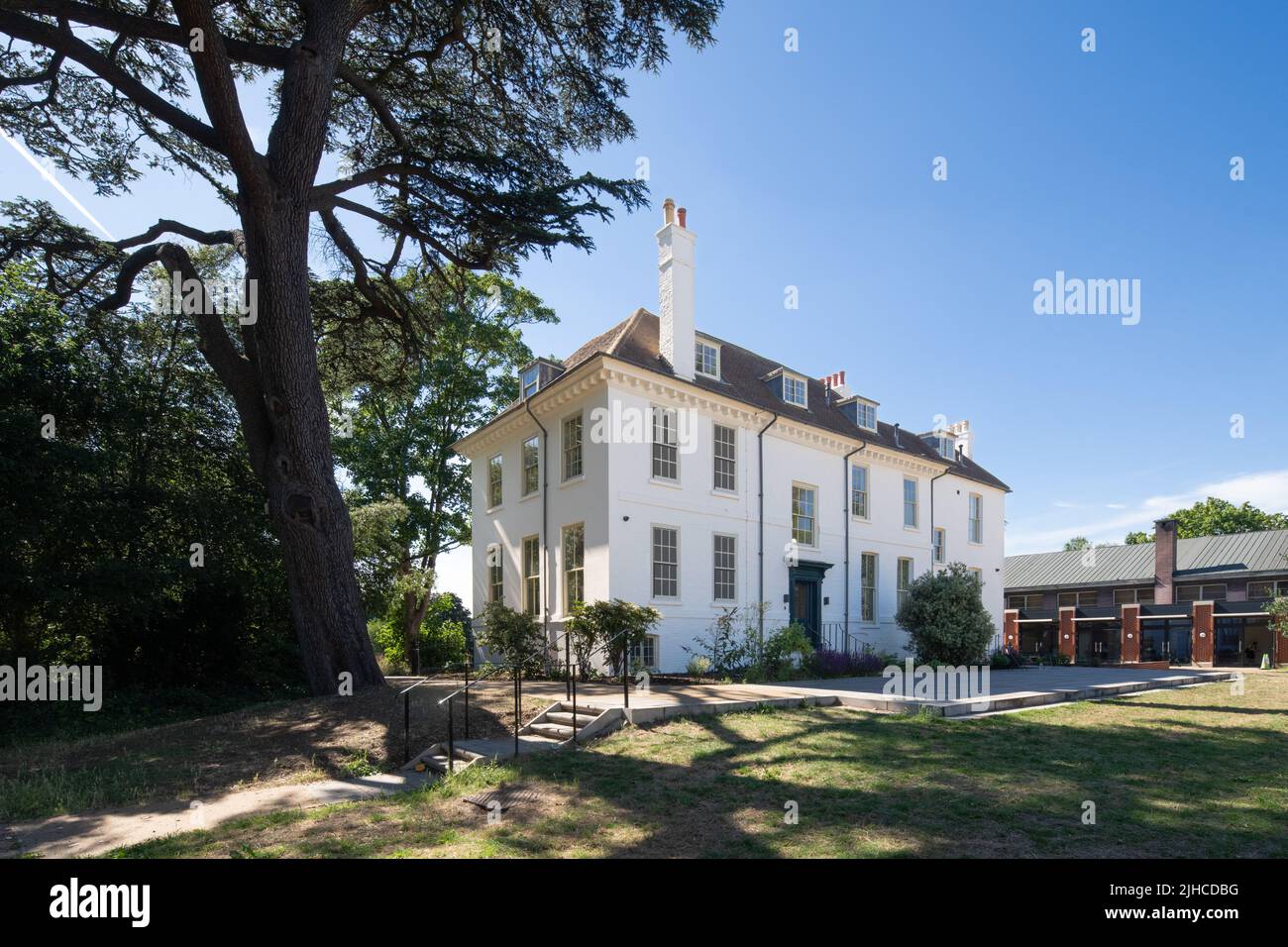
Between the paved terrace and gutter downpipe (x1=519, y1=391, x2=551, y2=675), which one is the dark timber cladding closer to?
the paved terrace

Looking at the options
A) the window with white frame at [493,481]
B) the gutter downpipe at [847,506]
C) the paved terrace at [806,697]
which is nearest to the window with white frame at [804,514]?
the gutter downpipe at [847,506]

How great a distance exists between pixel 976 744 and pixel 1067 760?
0.95m

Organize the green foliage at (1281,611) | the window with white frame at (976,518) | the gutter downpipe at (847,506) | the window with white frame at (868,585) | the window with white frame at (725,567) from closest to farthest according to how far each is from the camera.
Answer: the window with white frame at (725,567) → the gutter downpipe at (847,506) → the window with white frame at (868,585) → the window with white frame at (976,518) → the green foliage at (1281,611)

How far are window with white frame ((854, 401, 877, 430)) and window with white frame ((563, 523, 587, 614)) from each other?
11487 millimetres

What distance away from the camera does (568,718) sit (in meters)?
9.65

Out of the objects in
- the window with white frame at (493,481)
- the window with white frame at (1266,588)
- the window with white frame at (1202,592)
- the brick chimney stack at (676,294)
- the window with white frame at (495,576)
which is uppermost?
the brick chimney stack at (676,294)

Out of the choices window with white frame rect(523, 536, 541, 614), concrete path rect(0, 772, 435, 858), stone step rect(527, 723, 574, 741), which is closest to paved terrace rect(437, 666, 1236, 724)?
stone step rect(527, 723, 574, 741)

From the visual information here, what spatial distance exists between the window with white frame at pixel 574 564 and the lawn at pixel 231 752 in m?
5.76

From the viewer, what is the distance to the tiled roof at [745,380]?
58.4ft

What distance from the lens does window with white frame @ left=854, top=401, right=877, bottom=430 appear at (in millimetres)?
24312

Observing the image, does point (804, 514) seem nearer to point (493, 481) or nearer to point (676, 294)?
point (676, 294)

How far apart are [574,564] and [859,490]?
9.84 meters

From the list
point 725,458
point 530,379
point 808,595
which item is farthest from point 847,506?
point 530,379

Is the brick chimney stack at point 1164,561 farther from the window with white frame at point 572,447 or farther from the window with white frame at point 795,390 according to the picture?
the window with white frame at point 572,447
